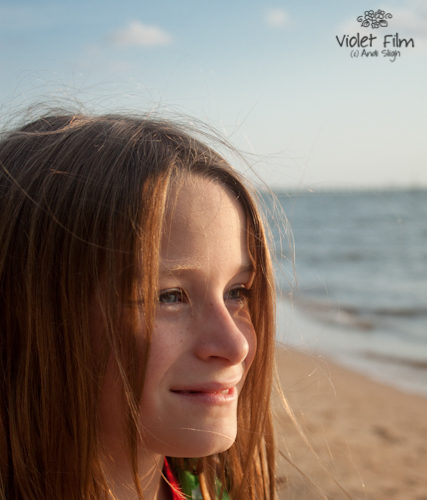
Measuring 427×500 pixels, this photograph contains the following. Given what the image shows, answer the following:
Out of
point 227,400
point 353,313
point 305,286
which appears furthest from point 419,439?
point 305,286

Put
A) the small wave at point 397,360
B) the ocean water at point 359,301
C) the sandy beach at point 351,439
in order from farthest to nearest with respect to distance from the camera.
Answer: the small wave at point 397,360
the ocean water at point 359,301
the sandy beach at point 351,439

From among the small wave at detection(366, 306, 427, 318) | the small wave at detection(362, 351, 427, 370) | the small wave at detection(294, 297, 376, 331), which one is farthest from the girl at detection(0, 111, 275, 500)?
the small wave at detection(366, 306, 427, 318)

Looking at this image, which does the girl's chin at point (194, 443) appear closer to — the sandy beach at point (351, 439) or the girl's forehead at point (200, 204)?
the girl's forehead at point (200, 204)

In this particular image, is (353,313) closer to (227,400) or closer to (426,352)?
(426,352)

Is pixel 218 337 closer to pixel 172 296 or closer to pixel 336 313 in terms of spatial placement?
pixel 172 296

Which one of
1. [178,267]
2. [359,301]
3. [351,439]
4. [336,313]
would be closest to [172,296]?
[178,267]

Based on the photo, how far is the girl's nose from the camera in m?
1.55

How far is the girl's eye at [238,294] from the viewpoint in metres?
1.78

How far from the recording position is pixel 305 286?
1202 cm

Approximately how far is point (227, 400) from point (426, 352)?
584 cm

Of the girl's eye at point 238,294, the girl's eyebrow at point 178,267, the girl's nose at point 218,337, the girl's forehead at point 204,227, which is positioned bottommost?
the girl's nose at point 218,337

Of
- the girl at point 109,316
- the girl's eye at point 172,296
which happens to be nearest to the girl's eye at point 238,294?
the girl at point 109,316

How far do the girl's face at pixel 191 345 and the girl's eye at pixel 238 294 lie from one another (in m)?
0.15

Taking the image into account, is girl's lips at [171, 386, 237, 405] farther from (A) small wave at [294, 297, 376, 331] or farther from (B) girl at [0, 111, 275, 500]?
(A) small wave at [294, 297, 376, 331]
